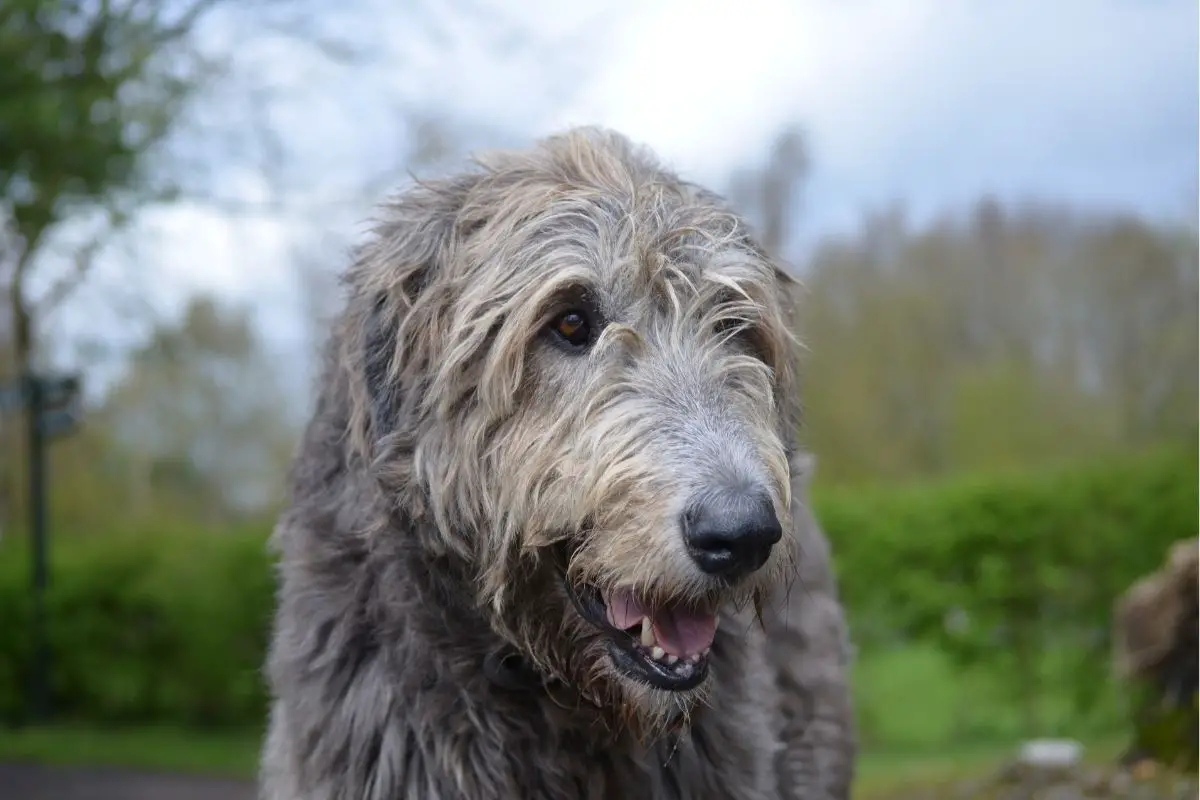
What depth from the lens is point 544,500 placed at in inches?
113

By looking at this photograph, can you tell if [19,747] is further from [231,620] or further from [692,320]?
[692,320]

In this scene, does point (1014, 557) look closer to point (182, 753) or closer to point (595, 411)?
point (182, 753)

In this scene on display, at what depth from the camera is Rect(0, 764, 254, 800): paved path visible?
14023 millimetres

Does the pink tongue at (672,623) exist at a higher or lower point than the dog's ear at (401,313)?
lower

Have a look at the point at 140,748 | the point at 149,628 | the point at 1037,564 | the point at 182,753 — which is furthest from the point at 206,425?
the point at 1037,564

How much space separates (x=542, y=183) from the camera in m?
3.25

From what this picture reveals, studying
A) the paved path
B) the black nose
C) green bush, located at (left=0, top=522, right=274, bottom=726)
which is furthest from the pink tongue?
green bush, located at (left=0, top=522, right=274, bottom=726)

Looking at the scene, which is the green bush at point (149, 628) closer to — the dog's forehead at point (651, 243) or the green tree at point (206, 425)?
the green tree at point (206, 425)

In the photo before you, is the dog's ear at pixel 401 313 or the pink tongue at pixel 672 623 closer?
the pink tongue at pixel 672 623

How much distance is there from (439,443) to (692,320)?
2.28 ft

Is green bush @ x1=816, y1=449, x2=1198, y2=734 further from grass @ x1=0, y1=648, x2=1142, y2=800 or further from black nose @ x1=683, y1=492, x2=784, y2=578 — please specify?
black nose @ x1=683, y1=492, x2=784, y2=578

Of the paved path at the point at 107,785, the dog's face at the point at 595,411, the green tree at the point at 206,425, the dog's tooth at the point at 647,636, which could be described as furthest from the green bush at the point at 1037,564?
the green tree at the point at 206,425

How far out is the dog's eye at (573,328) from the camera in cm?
301

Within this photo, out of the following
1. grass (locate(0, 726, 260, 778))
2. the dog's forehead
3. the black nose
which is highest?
the dog's forehead
